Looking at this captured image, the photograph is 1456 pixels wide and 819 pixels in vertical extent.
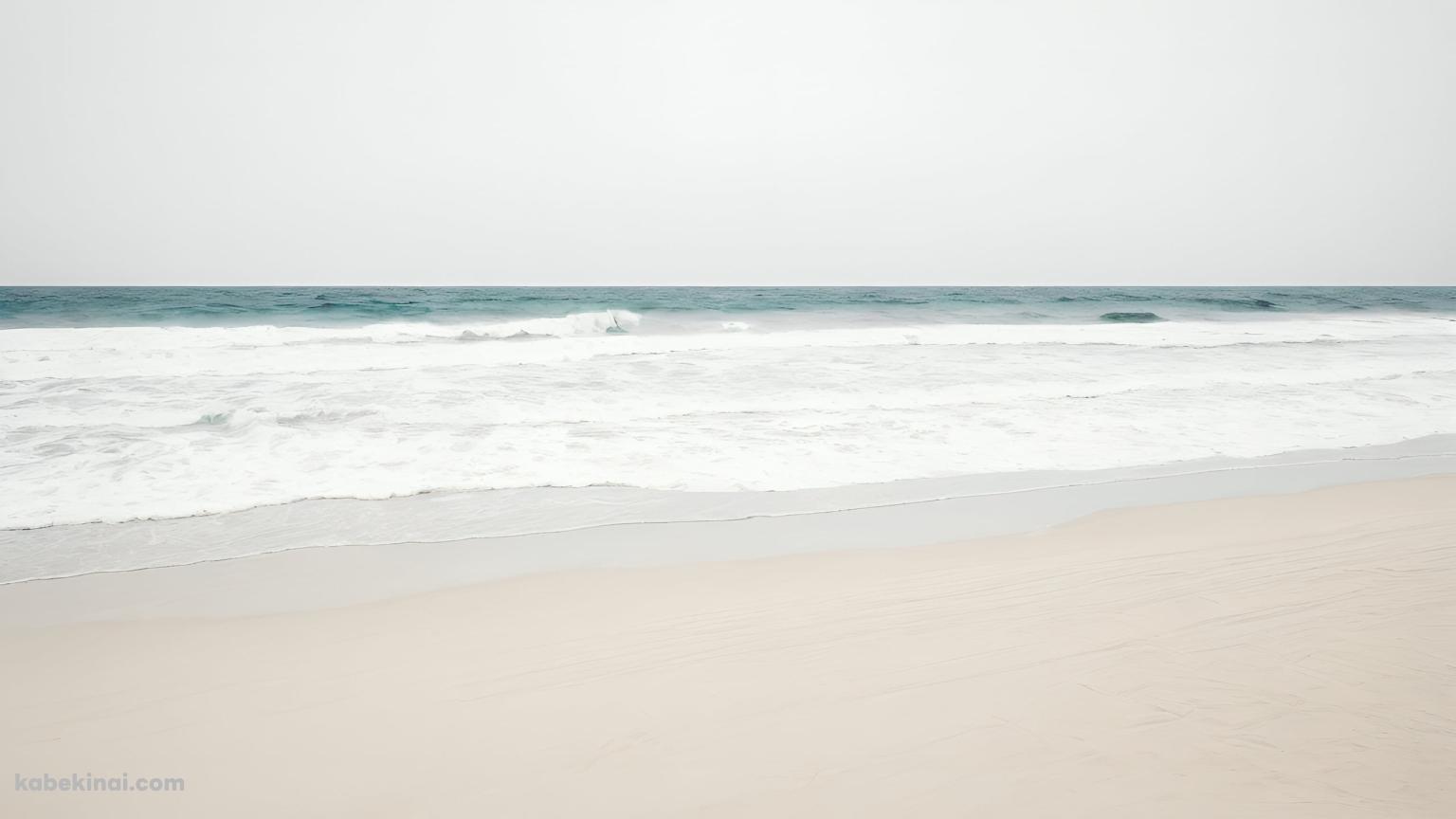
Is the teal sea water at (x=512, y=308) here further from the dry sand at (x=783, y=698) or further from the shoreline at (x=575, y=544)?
the dry sand at (x=783, y=698)

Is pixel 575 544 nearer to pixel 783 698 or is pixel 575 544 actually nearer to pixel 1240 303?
pixel 783 698

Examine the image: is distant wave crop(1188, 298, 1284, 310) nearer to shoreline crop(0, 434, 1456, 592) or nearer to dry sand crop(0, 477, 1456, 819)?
shoreline crop(0, 434, 1456, 592)

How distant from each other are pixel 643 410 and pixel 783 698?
5.54m

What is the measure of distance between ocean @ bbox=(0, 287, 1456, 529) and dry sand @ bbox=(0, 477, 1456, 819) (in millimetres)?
1899

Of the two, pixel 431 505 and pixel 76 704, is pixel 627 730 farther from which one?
pixel 431 505

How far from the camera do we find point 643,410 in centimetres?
784

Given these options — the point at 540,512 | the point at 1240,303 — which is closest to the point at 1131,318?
the point at 1240,303

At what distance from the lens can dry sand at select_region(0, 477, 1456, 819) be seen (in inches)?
81.0

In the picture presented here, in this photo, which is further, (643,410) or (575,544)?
(643,410)

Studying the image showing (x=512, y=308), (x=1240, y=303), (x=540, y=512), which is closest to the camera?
(x=540, y=512)

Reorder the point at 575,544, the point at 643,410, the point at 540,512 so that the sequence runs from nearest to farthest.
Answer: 1. the point at 575,544
2. the point at 540,512
3. the point at 643,410

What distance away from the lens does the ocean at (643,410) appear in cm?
532

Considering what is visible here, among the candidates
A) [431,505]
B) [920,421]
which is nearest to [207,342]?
[431,505]

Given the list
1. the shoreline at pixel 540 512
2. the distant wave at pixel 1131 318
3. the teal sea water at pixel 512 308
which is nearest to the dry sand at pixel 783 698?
the shoreline at pixel 540 512
